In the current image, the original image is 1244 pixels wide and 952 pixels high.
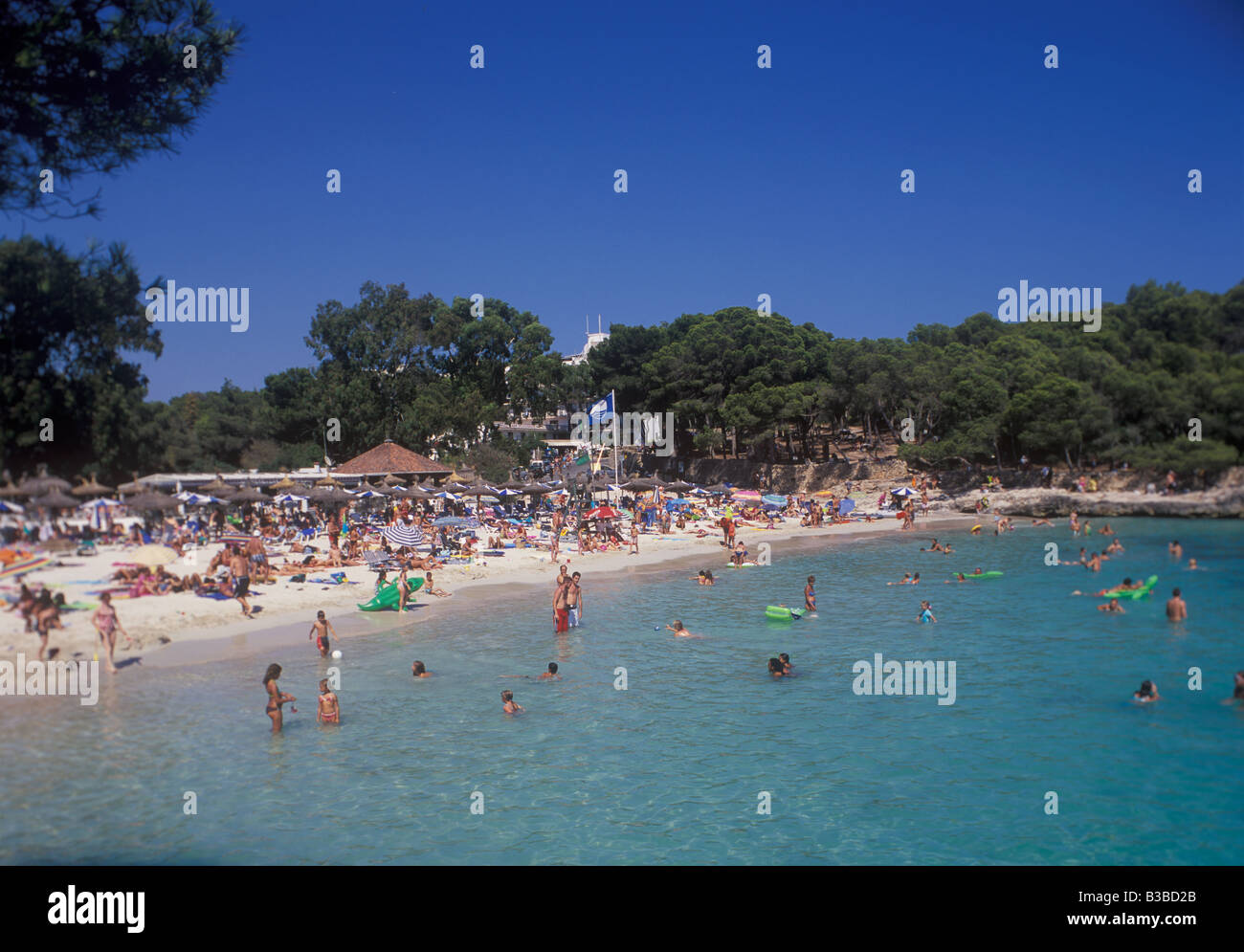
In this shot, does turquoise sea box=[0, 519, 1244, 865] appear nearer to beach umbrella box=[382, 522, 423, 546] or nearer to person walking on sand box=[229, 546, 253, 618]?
person walking on sand box=[229, 546, 253, 618]

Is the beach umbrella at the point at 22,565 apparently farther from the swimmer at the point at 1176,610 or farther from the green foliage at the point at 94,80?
the swimmer at the point at 1176,610

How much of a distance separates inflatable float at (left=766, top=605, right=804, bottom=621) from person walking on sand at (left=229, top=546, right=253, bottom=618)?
41.7 ft

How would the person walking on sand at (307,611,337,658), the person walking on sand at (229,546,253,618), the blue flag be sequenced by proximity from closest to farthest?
the person walking on sand at (307,611,337,658) < the person walking on sand at (229,546,253,618) < the blue flag

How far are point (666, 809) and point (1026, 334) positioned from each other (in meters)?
52.6

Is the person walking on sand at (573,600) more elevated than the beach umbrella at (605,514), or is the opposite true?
the beach umbrella at (605,514)

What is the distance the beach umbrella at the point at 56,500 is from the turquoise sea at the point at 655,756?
12.4 feet

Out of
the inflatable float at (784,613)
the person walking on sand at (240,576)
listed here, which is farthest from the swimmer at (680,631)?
the person walking on sand at (240,576)

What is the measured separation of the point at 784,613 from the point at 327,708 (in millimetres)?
12153

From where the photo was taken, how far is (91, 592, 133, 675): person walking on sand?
34.5ft

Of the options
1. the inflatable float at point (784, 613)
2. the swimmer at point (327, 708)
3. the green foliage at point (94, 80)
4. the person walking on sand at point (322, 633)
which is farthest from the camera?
the inflatable float at point (784, 613)

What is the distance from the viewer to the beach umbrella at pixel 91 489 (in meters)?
7.46

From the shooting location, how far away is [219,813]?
948 centimetres

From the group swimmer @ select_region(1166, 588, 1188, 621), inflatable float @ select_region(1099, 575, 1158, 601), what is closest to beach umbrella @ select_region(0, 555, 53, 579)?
swimmer @ select_region(1166, 588, 1188, 621)
